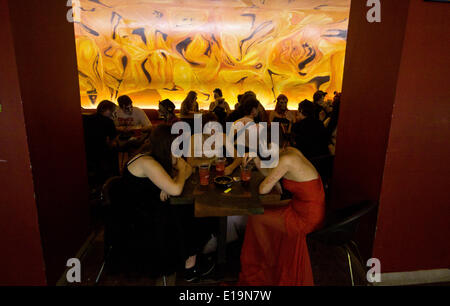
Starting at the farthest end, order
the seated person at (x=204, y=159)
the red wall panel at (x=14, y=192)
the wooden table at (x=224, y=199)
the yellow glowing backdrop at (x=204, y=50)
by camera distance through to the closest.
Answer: the yellow glowing backdrop at (x=204, y=50)
the seated person at (x=204, y=159)
the wooden table at (x=224, y=199)
the red wall panel at (x=14, y=192)

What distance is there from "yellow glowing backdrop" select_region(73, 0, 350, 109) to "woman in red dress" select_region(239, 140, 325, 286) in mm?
5549

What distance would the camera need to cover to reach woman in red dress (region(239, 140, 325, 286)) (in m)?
2.15

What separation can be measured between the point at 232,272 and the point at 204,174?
986 mm

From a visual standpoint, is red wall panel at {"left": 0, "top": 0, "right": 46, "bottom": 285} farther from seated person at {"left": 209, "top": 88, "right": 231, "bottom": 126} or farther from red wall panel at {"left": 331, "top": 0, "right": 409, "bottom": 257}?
seated person at {"left": 209, "top": 88, "right": 231, "bottom": 126}

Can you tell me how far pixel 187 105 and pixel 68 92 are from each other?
2810mm

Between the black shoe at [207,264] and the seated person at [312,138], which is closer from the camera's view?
the black shoe at [207,264]

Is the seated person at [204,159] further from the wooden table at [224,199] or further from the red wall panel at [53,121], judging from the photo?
the red wall panel at [53,121]

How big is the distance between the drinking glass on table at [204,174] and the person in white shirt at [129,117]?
8.51 feet

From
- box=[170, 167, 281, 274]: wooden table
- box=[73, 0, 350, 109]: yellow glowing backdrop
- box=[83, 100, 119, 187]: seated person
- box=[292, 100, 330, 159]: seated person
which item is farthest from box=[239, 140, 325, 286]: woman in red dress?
box=[73, 0, 350, 109]: yellow glowing backdrop

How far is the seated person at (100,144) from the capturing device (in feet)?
11.3

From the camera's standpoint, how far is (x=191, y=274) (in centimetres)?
246

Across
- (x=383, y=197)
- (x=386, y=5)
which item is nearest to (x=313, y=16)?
(x=386, y=5)

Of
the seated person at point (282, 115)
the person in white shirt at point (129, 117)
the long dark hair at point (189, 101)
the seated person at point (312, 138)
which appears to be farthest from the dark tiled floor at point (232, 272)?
the long dark hair at point (189, 101)
